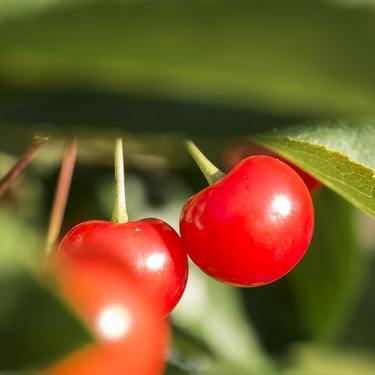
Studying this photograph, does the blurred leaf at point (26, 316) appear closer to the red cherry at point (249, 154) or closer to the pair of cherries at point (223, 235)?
the pair of cherries at point (223, 235)

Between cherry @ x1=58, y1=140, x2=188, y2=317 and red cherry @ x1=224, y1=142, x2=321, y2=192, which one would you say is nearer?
cherry @ x1=58, y1=140, x2=188, y2=317

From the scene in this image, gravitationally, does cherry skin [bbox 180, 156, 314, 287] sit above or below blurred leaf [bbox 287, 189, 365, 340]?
above

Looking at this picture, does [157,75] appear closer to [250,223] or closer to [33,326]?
[33,326]

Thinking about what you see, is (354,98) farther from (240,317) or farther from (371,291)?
(371,291)

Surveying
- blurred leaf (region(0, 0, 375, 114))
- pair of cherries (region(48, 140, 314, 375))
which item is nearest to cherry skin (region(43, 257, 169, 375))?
blurred leaf (region(0, 0, 375, 114))

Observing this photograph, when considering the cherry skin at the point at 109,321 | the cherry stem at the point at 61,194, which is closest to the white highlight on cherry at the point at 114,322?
the cherry skin at the point at 109,321

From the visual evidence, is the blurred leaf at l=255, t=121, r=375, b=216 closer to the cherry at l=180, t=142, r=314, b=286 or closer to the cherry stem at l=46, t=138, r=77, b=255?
the cherry at l=180, t=142, r=314, b=286

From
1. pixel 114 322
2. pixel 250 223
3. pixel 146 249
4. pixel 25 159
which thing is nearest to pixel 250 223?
pixel 250 223

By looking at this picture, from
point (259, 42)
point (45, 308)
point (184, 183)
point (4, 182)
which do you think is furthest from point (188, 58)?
point (184, 183)
